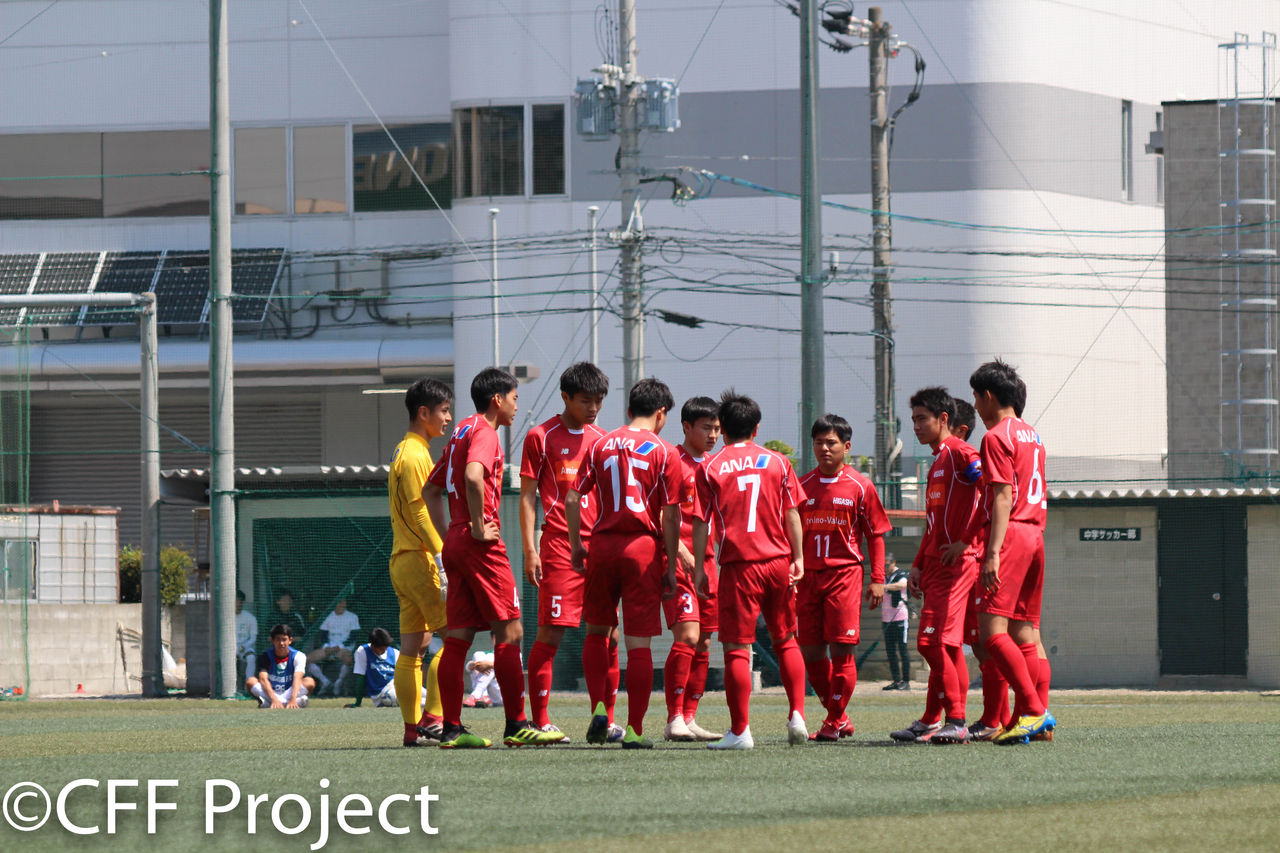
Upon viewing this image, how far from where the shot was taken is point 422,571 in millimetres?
9969

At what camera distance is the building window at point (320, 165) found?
124ft

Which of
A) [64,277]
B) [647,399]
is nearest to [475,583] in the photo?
[647,399]

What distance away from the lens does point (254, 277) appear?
37.0m

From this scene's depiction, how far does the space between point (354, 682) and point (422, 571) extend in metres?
9.72

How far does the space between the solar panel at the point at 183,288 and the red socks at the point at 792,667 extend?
28.4 metres

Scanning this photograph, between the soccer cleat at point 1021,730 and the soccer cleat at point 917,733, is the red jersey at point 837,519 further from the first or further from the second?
the soccer cleat at point 1021,730

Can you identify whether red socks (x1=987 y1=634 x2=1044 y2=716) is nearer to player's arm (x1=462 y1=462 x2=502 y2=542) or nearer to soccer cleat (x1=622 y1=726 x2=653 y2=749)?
soccer cleat (x1=622 y1=726 x2=653 y2=749)

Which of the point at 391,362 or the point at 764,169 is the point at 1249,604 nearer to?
the point at 764,169

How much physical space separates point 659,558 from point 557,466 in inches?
32.4

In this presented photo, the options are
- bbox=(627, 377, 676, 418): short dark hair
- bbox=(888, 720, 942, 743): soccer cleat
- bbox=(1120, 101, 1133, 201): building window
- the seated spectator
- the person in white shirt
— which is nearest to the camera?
bbox=(627, 377, 676, 418): short dark hair

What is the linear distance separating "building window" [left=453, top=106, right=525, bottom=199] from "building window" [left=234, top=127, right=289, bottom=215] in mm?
4280

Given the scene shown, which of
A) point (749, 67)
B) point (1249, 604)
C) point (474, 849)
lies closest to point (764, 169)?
point (749, 67)

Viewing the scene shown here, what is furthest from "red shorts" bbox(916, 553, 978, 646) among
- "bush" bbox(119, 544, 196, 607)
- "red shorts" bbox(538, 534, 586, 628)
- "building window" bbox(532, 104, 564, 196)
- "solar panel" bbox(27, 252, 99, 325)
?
"solar panel" bbox(27, 252, 99, 325)

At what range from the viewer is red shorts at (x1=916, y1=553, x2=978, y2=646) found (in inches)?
391
